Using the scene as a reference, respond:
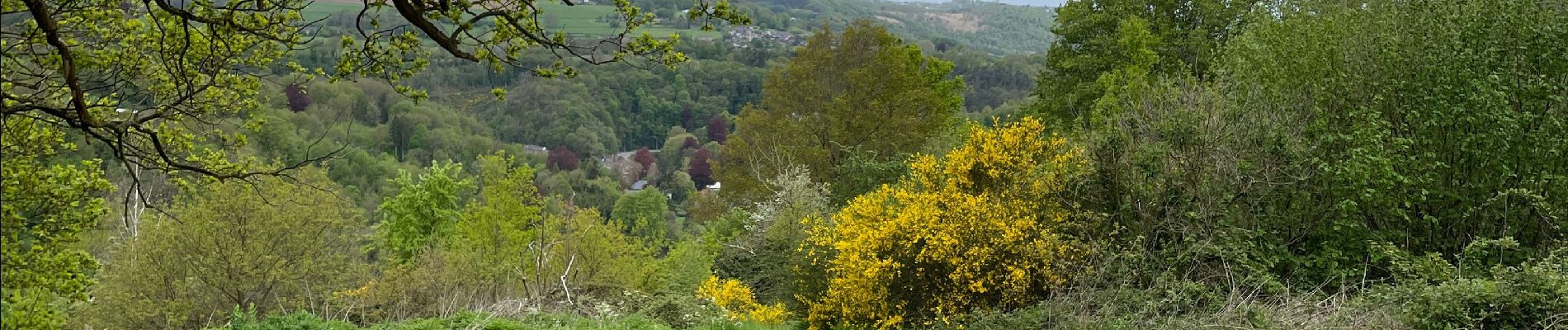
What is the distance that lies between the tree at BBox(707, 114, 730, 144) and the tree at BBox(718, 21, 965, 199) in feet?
251

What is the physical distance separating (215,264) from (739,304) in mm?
10445

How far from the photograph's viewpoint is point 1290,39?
1400cm

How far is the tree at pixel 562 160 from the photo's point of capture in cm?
9612

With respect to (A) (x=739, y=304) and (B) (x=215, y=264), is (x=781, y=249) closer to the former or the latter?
(A) (x=739, y=304)

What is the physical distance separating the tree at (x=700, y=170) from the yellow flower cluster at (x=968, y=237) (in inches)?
2981

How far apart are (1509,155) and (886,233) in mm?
6432

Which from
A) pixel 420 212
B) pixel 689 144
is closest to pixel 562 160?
pixel 689 144

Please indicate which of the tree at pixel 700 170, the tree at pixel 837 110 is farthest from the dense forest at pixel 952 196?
the tree at pixel 700 170

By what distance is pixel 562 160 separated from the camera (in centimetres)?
9731

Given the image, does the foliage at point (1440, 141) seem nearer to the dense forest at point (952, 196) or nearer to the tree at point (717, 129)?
the dense forest at point (952, 196)

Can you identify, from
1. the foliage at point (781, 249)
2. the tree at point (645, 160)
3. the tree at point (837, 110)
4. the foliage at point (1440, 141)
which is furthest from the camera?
the tree at point (645, 160)

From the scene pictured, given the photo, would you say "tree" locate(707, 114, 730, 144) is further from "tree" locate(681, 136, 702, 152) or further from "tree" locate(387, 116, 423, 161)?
"tree" locate(387, 116, 423, 161)

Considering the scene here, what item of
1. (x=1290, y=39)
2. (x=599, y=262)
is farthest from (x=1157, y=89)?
(x=599, y=262)

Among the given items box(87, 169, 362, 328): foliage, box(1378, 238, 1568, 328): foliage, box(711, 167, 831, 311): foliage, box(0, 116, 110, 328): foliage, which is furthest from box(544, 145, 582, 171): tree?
box(1378, 238, 1568, 328): foliage
